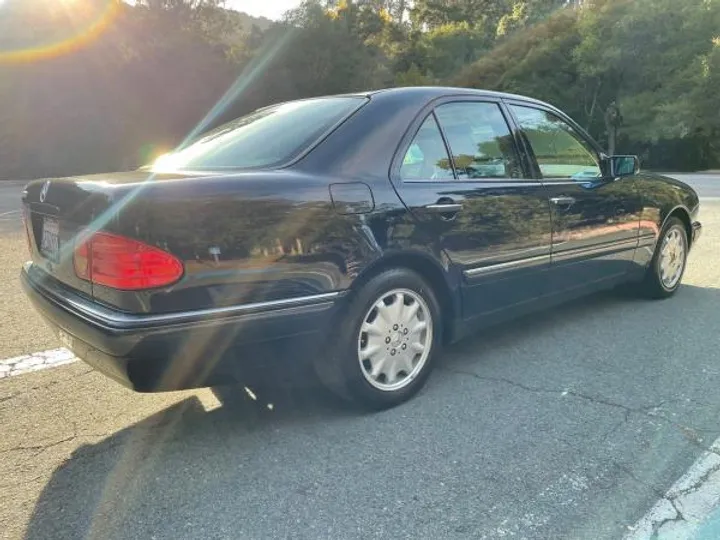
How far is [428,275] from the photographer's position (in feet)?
10.3

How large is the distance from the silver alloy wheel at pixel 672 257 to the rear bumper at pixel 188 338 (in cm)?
335

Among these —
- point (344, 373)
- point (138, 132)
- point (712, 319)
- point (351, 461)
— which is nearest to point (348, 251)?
point (344, 373)

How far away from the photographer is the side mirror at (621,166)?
429 centimetres

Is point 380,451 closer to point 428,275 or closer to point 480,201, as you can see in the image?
point 428,275

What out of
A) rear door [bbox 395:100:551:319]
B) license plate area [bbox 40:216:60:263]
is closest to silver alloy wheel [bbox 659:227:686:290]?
rear door [bbox 395:100:551:319]

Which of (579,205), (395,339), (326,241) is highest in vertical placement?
(326,241)

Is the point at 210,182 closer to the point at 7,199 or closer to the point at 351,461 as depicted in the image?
the point at 351,461

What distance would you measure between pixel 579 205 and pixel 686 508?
85.3 inches

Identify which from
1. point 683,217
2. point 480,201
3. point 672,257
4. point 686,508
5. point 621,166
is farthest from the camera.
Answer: point 683,217

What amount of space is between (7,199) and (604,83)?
3137 centimetres

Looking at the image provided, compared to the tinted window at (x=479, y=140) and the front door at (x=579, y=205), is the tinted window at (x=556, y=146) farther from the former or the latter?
the tinted window at (x=479, y=140)

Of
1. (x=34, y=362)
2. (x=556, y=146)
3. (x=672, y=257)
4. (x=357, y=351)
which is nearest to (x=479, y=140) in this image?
(x=556, y=146)

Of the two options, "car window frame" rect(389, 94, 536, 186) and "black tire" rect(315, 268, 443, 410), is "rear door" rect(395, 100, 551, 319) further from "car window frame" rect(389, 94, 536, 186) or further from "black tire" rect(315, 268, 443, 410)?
"black tire" rect(315, 268, 443, 410)

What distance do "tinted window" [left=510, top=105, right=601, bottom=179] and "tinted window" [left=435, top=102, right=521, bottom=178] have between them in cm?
23
